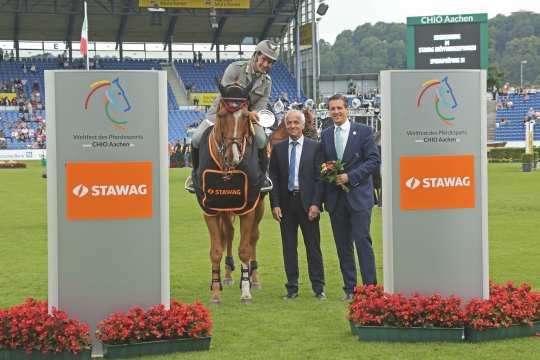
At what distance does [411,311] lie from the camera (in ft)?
22.6

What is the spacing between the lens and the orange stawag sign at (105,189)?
654 centimetres

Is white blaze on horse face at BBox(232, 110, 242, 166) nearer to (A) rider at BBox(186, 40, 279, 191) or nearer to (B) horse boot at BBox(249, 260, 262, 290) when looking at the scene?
(A) rider at BBox(186, 40, 279, 191)

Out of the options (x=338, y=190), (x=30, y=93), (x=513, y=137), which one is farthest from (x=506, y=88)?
(x=338, y=190)

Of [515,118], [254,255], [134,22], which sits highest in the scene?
[134,22]

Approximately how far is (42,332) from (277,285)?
4417 mm

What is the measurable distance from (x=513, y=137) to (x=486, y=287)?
166 ft

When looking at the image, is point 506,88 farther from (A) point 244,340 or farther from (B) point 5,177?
(A) point 244,340

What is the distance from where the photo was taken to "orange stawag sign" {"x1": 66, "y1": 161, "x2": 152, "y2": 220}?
6.54 metres

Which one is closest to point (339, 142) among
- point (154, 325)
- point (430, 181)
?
point (430, 181)

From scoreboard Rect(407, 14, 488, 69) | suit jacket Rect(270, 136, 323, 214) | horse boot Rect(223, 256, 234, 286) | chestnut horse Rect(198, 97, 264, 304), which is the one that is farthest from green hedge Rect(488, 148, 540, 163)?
chestnut horse Rect(198, 97, 264, 304)

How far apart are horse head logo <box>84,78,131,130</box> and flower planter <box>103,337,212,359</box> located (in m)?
1.60

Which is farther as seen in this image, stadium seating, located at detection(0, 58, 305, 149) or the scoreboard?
stadium seating, located at detection(0, 58, 305, 149)

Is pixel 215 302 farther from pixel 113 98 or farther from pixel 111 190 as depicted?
pixel 113 98

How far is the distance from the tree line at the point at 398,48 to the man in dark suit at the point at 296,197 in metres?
113
